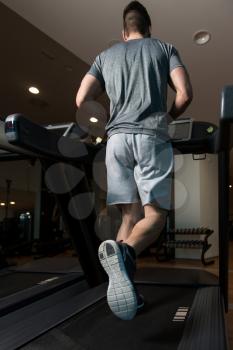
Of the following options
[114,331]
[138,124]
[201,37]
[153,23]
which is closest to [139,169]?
[138,124]

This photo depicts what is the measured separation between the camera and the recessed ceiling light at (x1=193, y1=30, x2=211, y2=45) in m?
3.06

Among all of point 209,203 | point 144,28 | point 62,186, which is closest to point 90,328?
point 62,186

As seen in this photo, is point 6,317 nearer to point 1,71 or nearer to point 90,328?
point 90,328

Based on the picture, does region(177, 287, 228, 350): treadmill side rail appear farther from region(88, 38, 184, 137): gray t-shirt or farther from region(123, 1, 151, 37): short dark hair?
region(123, 1, 151, 37): short dark hair

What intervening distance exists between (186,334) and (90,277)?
39.9 inches

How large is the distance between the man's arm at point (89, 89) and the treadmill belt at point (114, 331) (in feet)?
2.90

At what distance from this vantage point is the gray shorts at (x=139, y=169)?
1.13 m

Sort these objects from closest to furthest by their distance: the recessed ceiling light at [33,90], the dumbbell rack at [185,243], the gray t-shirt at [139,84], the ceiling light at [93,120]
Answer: the gray t-shirt at [139,84], the ceiling light at [93,120], the recessed ceiling light at [33,90], the dumbbell rack at [185,243]

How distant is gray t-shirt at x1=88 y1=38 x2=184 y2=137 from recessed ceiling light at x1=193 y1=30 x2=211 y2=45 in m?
2.03

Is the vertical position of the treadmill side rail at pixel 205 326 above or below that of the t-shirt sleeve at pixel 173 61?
below

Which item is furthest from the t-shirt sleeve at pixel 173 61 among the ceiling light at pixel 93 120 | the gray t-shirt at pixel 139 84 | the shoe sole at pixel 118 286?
the shoe sole at pixel 118 286

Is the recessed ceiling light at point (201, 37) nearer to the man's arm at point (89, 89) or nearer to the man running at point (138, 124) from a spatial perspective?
the man running at point (138, 124)

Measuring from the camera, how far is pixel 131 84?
126 cm

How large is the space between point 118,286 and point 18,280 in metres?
1.70
